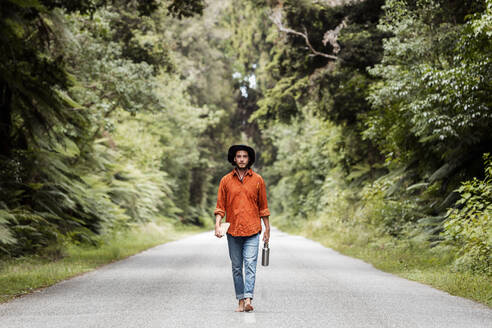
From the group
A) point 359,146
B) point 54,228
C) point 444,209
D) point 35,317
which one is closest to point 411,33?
point 444,209

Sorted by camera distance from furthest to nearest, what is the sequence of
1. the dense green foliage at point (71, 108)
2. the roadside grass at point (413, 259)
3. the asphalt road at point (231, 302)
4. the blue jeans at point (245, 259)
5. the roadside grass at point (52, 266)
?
the dense green foliage at point (71, 108), the roadside grass at point (52, 266), the roadside grass at point (413, 259), the blue jeans at point (245, 259), the asphalt road at point (231, 302)

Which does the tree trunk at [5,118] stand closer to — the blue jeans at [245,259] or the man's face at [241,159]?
the man's face at [241,159]

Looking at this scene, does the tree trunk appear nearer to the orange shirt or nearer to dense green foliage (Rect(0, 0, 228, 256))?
dense green foliage (Rect(0, 0, 228, 256))

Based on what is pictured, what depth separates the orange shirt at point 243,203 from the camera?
305 inches

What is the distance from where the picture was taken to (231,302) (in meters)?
8.66

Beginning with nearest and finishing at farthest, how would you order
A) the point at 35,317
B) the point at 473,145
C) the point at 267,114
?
the point at 35,317
the point at 473,145
the point at 267,114

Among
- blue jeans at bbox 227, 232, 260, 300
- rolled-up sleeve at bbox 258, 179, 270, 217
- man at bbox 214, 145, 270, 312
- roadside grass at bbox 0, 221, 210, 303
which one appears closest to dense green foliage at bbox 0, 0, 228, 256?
roadside grass at bbox 0, 221, 210, 303

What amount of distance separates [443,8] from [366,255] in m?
7.44

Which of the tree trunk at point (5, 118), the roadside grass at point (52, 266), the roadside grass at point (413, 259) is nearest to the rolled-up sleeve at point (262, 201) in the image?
the roadside grass at point (413, 259)

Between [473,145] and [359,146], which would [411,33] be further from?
[359,146]

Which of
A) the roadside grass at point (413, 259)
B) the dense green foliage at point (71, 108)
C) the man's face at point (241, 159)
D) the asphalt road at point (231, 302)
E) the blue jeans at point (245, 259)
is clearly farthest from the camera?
the dense green foliage at point (71, 108)

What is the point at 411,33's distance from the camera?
52.2 feet

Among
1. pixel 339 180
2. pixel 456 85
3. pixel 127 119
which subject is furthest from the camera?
pixel 127 119

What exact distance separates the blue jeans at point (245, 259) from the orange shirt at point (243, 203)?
0.47ft
